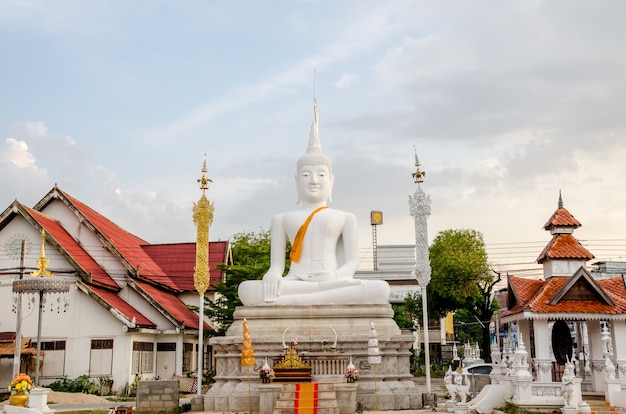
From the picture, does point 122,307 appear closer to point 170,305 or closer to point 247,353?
point 170,305

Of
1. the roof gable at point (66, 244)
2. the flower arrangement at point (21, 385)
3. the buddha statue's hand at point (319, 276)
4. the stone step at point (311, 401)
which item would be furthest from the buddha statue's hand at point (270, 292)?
the roof gable at point (66, 244)

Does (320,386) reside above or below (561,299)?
below

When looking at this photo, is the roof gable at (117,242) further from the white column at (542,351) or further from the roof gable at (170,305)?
the white column at (542,351)

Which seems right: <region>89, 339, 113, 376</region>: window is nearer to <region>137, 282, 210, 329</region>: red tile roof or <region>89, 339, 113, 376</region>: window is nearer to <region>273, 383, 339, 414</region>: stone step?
<region>137, 282, 210, 329</region>: red tile roof

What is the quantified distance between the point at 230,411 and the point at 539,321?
330 inches

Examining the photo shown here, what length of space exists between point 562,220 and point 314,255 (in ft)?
24.7

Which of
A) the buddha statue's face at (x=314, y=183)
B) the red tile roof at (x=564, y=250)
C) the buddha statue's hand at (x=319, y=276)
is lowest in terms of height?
the buddha statue's hand at (x=319, y=276)

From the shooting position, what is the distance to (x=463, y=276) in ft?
112

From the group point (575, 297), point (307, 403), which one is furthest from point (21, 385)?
point (575, 297)

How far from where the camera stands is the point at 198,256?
67.1ft

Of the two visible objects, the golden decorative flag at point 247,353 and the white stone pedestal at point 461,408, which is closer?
the white stone pedestal at point 461,408

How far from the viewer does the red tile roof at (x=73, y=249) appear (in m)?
26.3

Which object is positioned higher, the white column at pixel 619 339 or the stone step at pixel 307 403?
the white column at pixel 619 339

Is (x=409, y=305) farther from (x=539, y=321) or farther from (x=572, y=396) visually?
(x=572, y=396)
